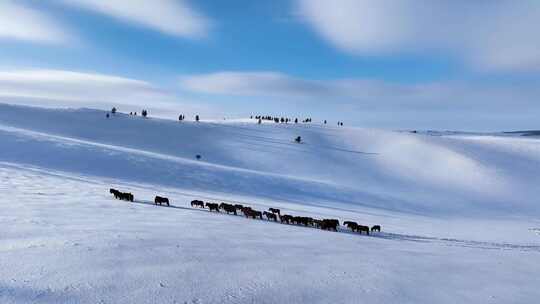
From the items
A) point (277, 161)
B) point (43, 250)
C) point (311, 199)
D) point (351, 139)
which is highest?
point (351, 139)

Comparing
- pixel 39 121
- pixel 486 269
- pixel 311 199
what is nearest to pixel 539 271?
pixel 486 269

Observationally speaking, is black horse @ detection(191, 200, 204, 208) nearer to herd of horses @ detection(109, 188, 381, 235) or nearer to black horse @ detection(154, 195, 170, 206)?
herd of horses @ detection(109, 188, 381, 235)

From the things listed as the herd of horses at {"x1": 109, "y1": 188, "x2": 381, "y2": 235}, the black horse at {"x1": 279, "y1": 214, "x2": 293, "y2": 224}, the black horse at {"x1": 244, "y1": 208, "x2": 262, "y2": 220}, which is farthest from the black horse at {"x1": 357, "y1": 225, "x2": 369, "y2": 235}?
the black horse at {"x1": 244, "y1": 208, "x2": 262, "y2": 220}

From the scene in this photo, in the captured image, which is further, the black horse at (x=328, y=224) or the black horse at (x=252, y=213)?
the black horse at (x=252, y=213)

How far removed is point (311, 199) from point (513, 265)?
17011mm

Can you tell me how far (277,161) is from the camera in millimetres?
42031

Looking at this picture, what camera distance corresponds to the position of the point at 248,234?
1091 centimetres

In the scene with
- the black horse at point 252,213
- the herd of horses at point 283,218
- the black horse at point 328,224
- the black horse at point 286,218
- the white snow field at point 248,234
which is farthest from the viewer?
the black horse at point 252,213

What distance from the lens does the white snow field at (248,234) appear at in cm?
614

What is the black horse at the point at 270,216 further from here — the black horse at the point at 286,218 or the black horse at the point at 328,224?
the black horse at the point at 328,224

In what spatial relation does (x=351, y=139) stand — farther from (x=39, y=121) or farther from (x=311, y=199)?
(x=39, y=121)

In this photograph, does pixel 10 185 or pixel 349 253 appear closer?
pixel 349 253

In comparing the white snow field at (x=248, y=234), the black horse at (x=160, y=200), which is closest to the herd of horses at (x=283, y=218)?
the black horse at (x=160, y=200)

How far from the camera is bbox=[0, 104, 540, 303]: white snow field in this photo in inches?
Result: 242
